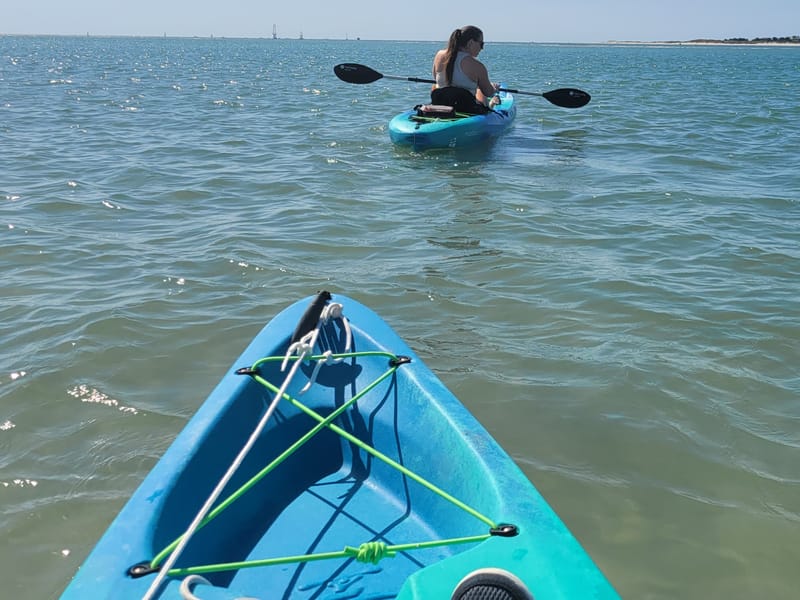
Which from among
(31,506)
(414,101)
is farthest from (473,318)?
(414,101)

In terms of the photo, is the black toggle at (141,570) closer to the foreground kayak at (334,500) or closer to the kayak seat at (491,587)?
the foreground kayak at (334,500)

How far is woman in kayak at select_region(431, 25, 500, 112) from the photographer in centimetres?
933

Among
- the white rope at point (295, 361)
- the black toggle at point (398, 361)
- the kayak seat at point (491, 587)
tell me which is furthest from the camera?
the black toggle at point (398, 361)

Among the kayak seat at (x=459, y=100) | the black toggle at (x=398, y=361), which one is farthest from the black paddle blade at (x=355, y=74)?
the black toggle at (x=398, y=361)

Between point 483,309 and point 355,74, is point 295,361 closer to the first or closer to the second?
point 483,309

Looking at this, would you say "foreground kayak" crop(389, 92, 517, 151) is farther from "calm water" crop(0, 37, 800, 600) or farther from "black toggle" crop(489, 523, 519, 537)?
"black toggle" crop(489, 523, 519, 537)

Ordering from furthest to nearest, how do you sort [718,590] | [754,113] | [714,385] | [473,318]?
1. [754,113]
2. [473,318]
3. [714,385]
4. [718,590]

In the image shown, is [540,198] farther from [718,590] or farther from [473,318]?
[718,590]

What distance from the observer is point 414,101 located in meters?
17.4

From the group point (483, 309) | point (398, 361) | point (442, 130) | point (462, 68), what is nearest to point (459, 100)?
point (462, 68)

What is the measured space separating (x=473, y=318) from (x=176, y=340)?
1.93m

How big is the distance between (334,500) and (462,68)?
7.96 m

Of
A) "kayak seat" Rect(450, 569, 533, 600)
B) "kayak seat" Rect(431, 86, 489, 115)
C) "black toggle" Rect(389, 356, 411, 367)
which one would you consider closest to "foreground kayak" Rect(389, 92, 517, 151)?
"kayak seat" Rect(431, 86, 489, 115)

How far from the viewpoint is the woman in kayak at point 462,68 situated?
367 inches
